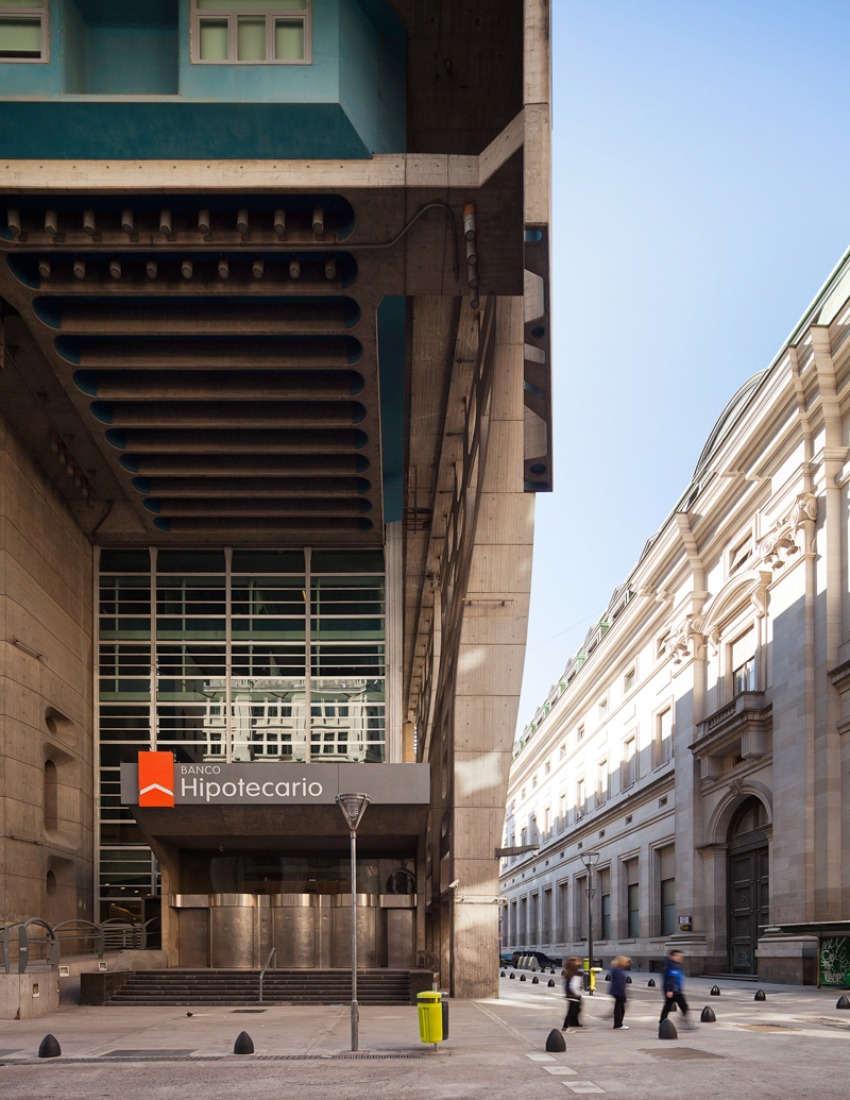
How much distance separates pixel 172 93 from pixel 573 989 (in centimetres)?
1957

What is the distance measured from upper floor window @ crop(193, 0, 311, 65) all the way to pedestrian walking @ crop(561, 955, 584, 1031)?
18584 mm

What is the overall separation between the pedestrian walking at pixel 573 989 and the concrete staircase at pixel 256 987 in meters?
10.4

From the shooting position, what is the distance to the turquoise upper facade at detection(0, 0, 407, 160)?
2550 centimetres

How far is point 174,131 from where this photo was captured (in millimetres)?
26219

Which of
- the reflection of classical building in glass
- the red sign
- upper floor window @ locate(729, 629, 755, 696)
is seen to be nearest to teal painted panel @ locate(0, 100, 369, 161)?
the red sign

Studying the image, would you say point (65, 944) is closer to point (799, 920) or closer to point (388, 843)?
point (388, 843)

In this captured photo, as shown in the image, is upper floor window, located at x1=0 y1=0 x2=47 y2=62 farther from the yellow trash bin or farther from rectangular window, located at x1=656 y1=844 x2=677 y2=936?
rectangular window, located at x1=656 y1=844 x2=677 y2=936

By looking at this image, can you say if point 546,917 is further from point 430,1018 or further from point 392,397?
point 430,1018

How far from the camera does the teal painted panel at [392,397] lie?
33156mm

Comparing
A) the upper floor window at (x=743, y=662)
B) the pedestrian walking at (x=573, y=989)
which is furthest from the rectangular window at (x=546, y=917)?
the pedestrian walking at (x=573, y=989)

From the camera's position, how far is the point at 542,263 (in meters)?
25.3

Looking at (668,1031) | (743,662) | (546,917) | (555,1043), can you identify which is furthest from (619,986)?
(546,917)

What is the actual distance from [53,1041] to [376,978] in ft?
48.9

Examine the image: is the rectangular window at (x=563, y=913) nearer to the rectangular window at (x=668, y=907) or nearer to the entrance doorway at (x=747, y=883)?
the rectangular window at (x=668, y=907)
